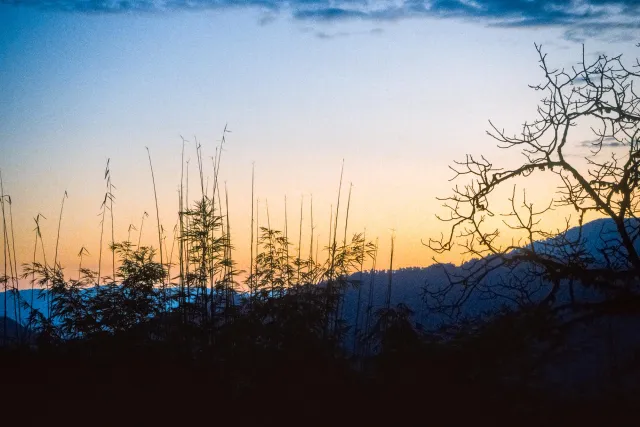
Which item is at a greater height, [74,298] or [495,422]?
[74,298]

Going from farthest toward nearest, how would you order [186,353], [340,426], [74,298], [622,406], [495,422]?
[74,298] < [186,353] < [340,426] < [495,422] < [622,406]

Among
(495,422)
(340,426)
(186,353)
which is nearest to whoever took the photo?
(495,422)

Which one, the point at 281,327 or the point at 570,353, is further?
the point at 281,327

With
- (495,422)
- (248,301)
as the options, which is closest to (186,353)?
(248,301)

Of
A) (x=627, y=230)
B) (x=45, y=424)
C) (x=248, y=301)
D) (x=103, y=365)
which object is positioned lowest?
(x=45, y=424)

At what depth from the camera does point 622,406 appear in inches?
170

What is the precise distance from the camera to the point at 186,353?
6.41 m

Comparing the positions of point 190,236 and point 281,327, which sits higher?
point 190,236

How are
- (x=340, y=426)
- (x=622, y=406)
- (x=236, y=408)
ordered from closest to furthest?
1. (x=622, y=406)
2. (x=340, y=426)
3. (x=236, y=408)

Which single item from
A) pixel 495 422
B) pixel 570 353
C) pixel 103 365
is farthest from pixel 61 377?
pixel 570 353

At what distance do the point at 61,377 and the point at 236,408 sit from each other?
7.28ft

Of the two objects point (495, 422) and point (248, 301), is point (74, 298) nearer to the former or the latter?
point (248, 301)

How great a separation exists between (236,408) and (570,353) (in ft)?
9.89

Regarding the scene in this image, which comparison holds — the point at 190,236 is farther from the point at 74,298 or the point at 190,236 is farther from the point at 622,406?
the point at 622,406
